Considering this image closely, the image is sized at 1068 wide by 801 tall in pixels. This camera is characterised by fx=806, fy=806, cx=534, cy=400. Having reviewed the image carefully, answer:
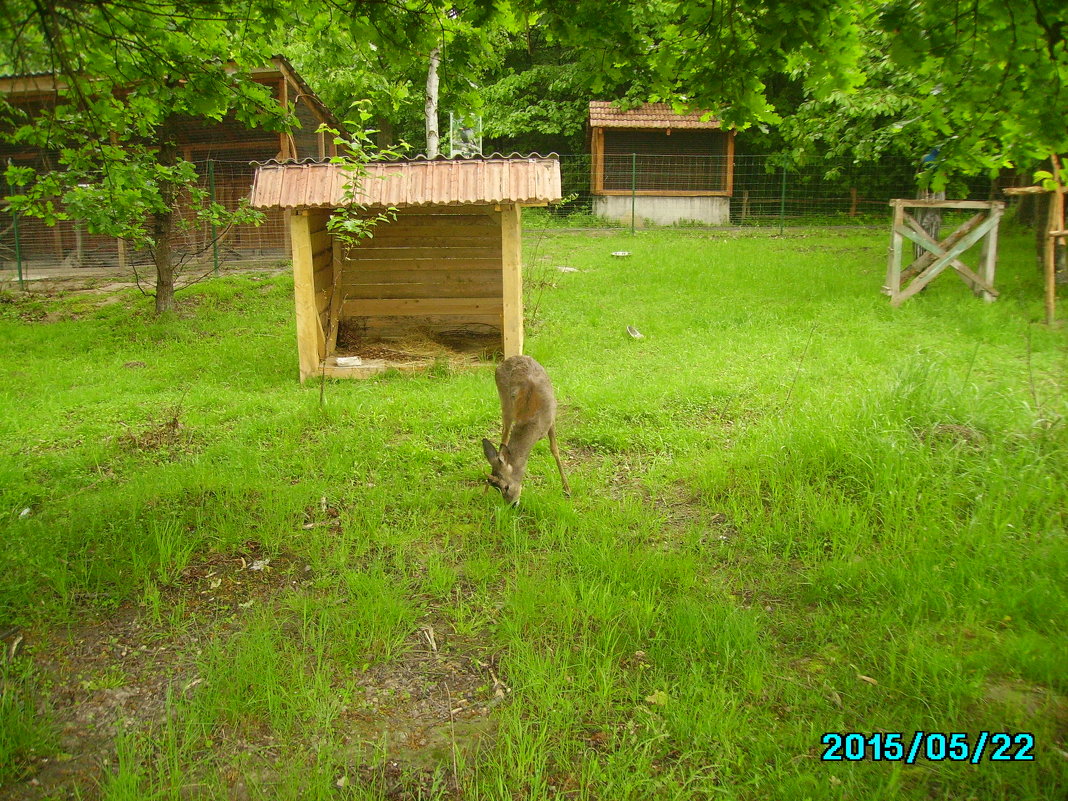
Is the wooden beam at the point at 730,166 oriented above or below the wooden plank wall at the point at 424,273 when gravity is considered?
above

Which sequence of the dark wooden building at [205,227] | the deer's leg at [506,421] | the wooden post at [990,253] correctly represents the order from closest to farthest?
the deer's leg at [506,421]
the wooden post at [990,253]
the dark wooden building at [205,227]

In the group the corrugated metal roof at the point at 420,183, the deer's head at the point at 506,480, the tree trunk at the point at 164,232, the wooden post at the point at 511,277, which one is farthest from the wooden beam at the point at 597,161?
the deer's head at the point at 506,480

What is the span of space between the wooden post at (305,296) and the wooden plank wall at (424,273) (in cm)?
174

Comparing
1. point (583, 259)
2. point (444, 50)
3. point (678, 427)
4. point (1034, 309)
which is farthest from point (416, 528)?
point (583, 259)

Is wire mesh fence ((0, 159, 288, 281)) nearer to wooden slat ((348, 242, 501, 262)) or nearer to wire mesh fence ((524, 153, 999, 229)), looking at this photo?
wooden slat ((348, 242, 501, 262))

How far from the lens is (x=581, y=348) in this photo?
1027 cm

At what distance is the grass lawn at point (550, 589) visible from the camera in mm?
3391

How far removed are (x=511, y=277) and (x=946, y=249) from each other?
6.84 metres

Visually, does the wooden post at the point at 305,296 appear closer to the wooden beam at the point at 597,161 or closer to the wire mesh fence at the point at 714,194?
the wire mesh fence at the point at 714,194

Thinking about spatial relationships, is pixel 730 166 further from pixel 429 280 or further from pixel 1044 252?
pixel 429 280

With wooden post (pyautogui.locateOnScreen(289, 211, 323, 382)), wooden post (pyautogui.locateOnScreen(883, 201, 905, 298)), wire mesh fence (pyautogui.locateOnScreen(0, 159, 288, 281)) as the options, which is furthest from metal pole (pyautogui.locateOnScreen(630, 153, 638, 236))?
wooden post (pyautogui.locateOnScreen(289, 211, 323, 382))

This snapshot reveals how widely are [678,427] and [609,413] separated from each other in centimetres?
66

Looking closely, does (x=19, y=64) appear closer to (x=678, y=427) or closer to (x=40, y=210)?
(x=40, y=210)

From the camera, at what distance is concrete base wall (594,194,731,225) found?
76.6 feet
